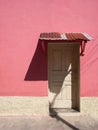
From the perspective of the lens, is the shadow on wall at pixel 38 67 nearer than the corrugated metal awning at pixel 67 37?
No

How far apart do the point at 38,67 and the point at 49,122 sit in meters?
1.94

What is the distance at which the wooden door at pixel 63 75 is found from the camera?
8508mm

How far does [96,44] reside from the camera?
795cm

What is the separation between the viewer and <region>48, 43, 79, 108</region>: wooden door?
851cm

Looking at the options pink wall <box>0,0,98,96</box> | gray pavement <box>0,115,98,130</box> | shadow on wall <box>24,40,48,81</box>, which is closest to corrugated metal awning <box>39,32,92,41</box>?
pink wall <box>0,0,98,96</box>

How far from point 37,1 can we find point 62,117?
13.6 feet

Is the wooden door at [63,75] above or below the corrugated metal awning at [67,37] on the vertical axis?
below

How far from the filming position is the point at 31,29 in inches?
311

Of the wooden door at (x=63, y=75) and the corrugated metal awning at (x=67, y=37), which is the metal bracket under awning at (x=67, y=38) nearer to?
the corrugated metal awning at (x=67, y=37)

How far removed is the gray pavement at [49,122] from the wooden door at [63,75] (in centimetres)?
94

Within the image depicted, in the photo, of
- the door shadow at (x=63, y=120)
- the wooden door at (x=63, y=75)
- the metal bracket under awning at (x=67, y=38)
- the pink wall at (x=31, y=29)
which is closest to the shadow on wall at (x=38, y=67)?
the pink wall at (x=31, y=29)

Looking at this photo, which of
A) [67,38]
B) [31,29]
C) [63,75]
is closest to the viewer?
[67,38]

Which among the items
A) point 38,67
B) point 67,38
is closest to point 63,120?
point 38,67

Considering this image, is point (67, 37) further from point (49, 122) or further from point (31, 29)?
point (49, 122)
